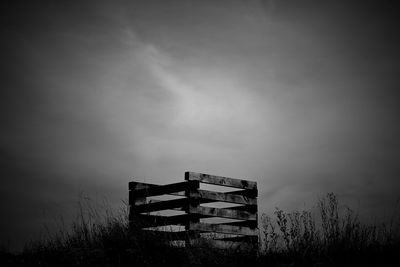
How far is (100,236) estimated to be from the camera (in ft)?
25.5

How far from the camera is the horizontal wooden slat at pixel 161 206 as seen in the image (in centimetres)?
920

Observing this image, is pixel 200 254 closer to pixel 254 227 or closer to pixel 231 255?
pixel 231 255

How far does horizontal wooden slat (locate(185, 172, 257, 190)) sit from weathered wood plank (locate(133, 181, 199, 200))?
161mm

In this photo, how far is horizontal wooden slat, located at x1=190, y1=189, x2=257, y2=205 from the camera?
9204 mm

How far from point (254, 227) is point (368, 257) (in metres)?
4.36

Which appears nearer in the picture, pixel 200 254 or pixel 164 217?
pixel 200 254

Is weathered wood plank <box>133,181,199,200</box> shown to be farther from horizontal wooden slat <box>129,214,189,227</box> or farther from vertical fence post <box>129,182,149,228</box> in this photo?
horizontal wooden slat <box>129,214,189,227</box>

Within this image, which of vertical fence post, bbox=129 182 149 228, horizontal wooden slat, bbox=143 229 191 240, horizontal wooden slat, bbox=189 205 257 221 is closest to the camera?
horizontal wooden slat, bbox=143 229 191 240

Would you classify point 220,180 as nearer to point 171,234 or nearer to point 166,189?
point 166,189

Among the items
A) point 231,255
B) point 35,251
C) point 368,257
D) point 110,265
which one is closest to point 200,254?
point 231,255

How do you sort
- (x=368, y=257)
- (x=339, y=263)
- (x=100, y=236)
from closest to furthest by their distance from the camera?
(x=339, y=263)
(x=368, y=257)
(x=100, y=236)

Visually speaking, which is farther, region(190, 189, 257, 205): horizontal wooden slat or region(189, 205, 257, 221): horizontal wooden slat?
region(190, 189, 257, 205): horizontal wooden slat

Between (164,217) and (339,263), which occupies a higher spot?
(164,217)

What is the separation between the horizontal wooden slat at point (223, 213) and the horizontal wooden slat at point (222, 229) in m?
0.24
